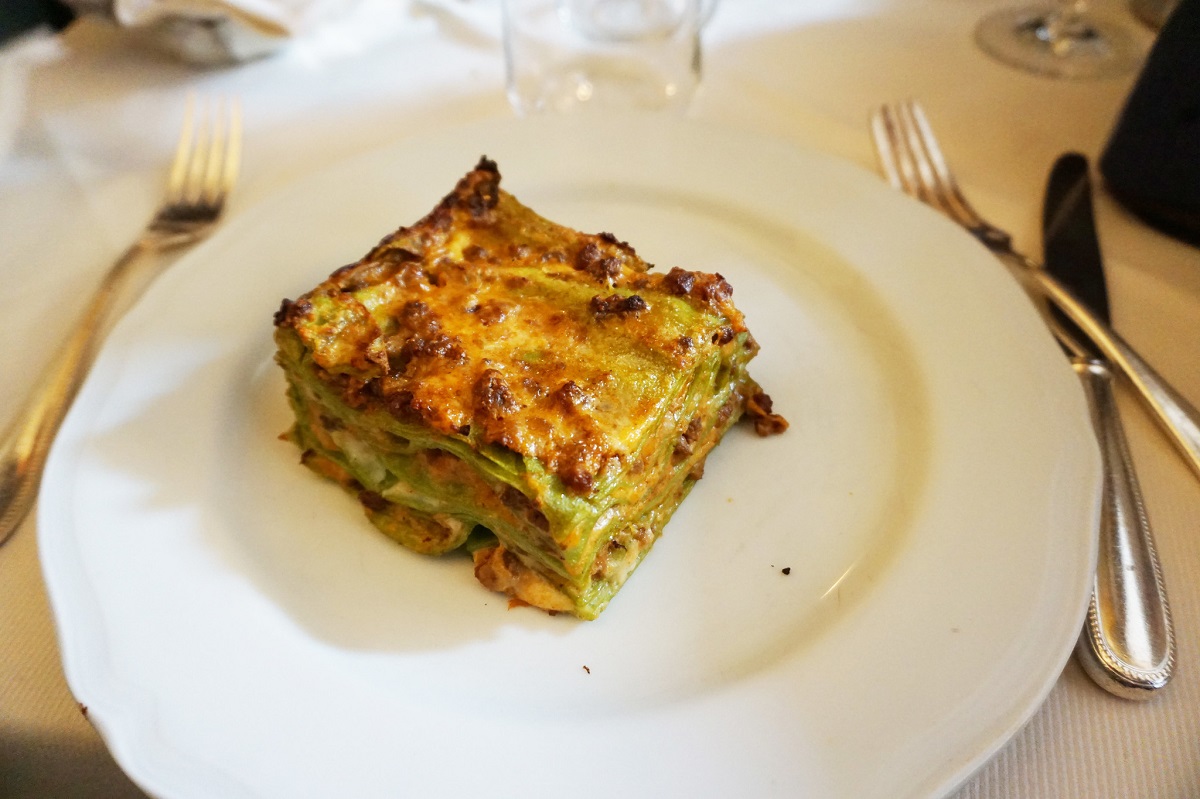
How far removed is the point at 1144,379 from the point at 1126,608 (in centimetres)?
64

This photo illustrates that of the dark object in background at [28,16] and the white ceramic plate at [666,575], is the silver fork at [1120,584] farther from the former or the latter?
the dark object in background at [28,16]

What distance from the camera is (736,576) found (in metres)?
1.58

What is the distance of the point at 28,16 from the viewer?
368 centimetres

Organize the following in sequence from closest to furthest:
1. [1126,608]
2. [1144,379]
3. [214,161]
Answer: [1126,608]
[1144,379]
[214,161]

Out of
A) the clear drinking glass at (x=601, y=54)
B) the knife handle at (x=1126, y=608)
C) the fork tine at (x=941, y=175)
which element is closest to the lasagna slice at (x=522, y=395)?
the knife handle at (x=1126, y=608)

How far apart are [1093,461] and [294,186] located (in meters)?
2.13

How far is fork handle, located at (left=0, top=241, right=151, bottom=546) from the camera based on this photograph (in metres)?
1.70

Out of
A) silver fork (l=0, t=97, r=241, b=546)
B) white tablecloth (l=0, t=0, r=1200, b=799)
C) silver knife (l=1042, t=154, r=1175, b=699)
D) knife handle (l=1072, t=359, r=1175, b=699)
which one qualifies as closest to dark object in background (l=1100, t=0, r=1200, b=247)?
white tablecloth (l=0, t=0, r=1200, b=799)

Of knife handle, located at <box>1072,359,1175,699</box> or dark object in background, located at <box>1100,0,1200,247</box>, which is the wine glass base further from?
knife handle, located at <box>1072,359,1175,699</box>

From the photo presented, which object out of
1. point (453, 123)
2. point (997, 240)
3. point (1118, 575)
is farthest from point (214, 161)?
point (1118, 575)

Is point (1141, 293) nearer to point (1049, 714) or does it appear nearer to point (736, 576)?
point (1049, 714)

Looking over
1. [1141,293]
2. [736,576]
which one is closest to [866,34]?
[1141,293]

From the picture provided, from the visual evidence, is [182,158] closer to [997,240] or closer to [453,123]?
[453,123]

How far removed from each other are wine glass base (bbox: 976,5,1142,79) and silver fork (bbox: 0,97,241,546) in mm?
2756
